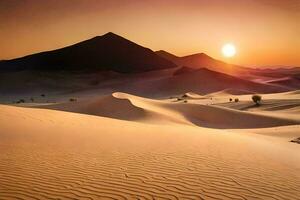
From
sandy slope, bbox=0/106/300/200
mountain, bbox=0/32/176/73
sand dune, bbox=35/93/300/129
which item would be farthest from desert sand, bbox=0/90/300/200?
mountain, bbox=0/32/176/73

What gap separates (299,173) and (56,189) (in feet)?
16.7

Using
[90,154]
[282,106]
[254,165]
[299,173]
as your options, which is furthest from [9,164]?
[282,106]

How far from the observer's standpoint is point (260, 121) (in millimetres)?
27750

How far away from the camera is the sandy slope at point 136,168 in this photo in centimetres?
611

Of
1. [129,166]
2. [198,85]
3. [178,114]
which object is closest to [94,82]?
[198,85]

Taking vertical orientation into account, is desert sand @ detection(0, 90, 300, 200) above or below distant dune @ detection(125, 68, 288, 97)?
below

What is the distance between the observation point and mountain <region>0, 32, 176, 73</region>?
421 feet

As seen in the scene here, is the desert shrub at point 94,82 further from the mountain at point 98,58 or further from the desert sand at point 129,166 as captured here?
the desert sand at point 129,166

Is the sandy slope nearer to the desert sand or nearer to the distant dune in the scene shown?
the desert sand

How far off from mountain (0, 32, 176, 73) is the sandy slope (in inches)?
4610

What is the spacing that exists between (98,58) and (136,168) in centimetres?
12892

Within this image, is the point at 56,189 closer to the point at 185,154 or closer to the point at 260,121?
the point at 185,154

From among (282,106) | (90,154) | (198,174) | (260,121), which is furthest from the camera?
(282,106)

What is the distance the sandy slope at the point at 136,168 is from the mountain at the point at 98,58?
4610 inches
